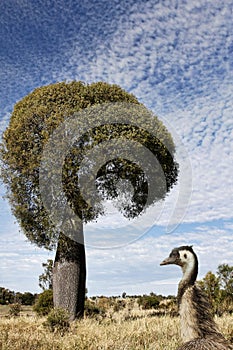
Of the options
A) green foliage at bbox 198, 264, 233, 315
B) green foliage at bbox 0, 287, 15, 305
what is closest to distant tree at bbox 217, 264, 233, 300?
green foliage at bbox 198, 264, 233, 315

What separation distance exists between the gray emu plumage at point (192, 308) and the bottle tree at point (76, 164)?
8.31 meters

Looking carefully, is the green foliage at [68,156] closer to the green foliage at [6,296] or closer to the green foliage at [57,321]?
the green foliage at [57,321]

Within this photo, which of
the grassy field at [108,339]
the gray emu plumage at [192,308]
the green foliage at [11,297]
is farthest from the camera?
the green foliage at [11,297]

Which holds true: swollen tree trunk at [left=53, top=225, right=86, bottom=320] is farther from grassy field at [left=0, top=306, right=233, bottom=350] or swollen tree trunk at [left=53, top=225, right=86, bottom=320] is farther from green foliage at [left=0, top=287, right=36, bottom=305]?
green foliage at [left=0, top=287, right=36, bottom=305]

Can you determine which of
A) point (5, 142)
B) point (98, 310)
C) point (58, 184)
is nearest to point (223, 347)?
point (58, 184)

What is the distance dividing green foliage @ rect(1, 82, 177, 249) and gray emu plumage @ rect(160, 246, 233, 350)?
27.2 feet

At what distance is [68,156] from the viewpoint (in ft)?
48.4

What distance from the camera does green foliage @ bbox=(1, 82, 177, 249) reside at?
15.1 metres

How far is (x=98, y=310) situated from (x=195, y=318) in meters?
15.3

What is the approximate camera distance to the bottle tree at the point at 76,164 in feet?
49.2

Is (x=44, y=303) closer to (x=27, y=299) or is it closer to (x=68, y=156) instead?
(x=68, y=156)

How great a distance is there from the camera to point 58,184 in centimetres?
1483

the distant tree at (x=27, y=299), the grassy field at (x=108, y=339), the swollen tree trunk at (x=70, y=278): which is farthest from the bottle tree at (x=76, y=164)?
the distant tree at (x=27, y=299)

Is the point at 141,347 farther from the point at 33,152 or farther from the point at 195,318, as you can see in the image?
the point at 33,152
